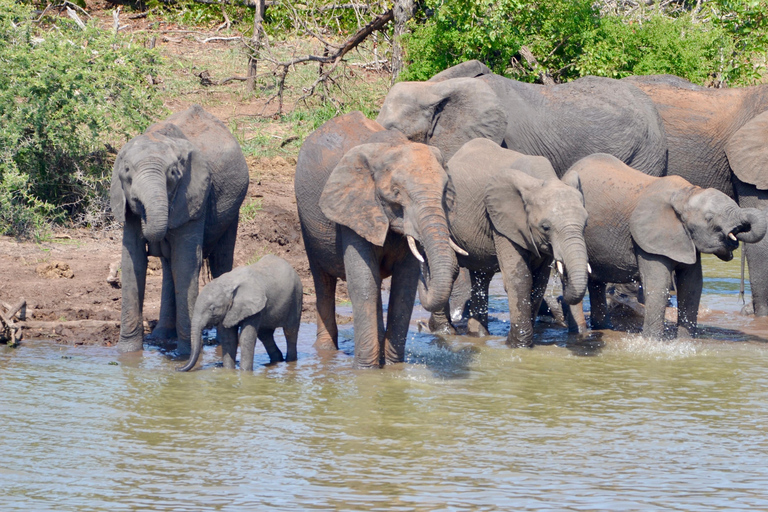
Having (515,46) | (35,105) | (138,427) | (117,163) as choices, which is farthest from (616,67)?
(138,427)

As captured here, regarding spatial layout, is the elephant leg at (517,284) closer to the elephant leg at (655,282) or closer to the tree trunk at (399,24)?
the elephant leg at (655,282)

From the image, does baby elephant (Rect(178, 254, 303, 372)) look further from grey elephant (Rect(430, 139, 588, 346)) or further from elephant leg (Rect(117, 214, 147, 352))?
grey elephant (Rect(430, 139, 588, 346))

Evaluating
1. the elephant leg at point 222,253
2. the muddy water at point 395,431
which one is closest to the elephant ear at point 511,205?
the muddy water at point 395,431

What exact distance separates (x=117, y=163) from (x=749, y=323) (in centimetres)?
585

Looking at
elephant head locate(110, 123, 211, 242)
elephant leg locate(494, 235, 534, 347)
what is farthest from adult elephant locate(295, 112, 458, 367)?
elephant leg locate(494, 235, 534, 347)

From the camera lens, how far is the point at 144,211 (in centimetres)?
788

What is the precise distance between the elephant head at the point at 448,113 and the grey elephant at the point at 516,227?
58 cm

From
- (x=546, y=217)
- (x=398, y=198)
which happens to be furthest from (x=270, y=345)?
(x=546, y=217)

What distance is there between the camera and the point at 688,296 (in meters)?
9.20

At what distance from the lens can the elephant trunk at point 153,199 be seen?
303 inches

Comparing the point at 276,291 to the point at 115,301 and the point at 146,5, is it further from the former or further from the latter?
the point at 146,5

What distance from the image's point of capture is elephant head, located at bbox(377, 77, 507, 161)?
412 inches

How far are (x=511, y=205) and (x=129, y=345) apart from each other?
3.06 metres

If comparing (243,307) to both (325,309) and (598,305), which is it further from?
(598,305)
